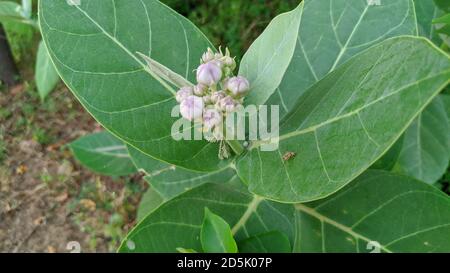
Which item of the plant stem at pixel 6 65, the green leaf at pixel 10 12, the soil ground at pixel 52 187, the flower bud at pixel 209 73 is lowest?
the soil ground at pixel 52 187

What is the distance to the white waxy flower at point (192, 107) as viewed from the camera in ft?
2.74

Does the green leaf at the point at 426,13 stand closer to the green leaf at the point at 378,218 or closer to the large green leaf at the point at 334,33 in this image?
the large green leaf at the point at 334,33

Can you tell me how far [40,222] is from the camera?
112 inches

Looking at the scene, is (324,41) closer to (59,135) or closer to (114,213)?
(114,213)

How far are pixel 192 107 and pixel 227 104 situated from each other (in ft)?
0.18

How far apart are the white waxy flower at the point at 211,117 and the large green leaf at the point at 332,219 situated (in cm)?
27

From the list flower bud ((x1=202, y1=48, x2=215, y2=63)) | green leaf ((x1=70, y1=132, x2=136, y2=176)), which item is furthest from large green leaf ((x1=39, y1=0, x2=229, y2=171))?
green leaf ((x1=70, y1=132, x2=136, y2=176))

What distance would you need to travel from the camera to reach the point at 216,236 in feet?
3.25

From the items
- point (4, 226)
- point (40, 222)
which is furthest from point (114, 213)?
point (4, 226)

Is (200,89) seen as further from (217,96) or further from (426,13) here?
(426,13)

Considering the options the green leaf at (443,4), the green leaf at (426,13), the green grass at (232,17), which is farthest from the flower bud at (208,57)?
the green grass at (232,17)

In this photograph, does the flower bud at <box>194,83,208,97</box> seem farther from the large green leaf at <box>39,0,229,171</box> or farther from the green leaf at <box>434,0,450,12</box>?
the green leaf at <box>434,0,450,12</box>

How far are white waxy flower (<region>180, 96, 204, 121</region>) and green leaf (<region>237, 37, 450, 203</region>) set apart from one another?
16 cm

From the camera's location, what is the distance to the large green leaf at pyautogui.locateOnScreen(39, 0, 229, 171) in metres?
0.93
